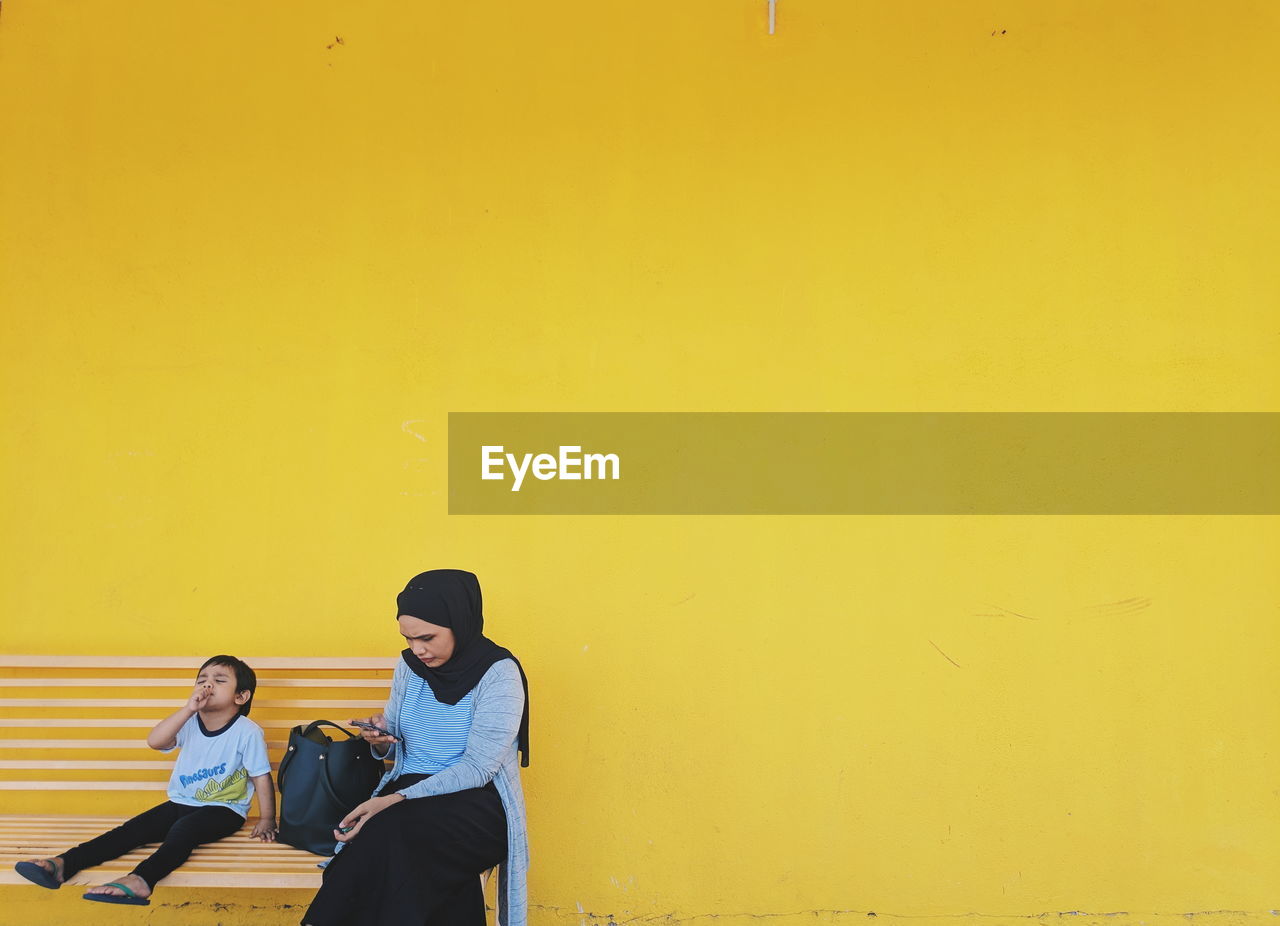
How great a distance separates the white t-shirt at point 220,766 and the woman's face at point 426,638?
68cm

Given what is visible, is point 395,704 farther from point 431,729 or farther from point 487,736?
point 487,736

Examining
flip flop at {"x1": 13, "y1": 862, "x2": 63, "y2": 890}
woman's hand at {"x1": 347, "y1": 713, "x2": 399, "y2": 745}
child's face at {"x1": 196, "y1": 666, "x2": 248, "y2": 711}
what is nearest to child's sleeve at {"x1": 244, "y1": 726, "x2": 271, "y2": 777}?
child's face at {"x1": 196, "y1": 666, "x2": 248, "y2": 711}

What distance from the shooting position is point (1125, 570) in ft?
12.0

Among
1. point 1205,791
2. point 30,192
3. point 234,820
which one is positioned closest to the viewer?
point 234,820

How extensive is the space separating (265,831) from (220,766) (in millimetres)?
244

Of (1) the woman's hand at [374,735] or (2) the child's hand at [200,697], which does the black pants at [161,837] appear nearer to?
(2) the child's hand at [200,697]

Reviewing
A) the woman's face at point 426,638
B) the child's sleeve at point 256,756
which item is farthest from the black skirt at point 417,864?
the child's sleeve at point 256,756

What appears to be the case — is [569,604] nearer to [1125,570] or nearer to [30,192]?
[1125,570]

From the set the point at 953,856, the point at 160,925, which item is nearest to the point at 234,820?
the point at 160,925

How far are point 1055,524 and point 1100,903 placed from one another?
4.14ft

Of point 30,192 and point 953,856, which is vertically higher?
point 30,192

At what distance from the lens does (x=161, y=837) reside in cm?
323

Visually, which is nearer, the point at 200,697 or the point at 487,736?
the point at 487,736

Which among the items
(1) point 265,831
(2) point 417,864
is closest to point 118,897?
(1) point 265,831
